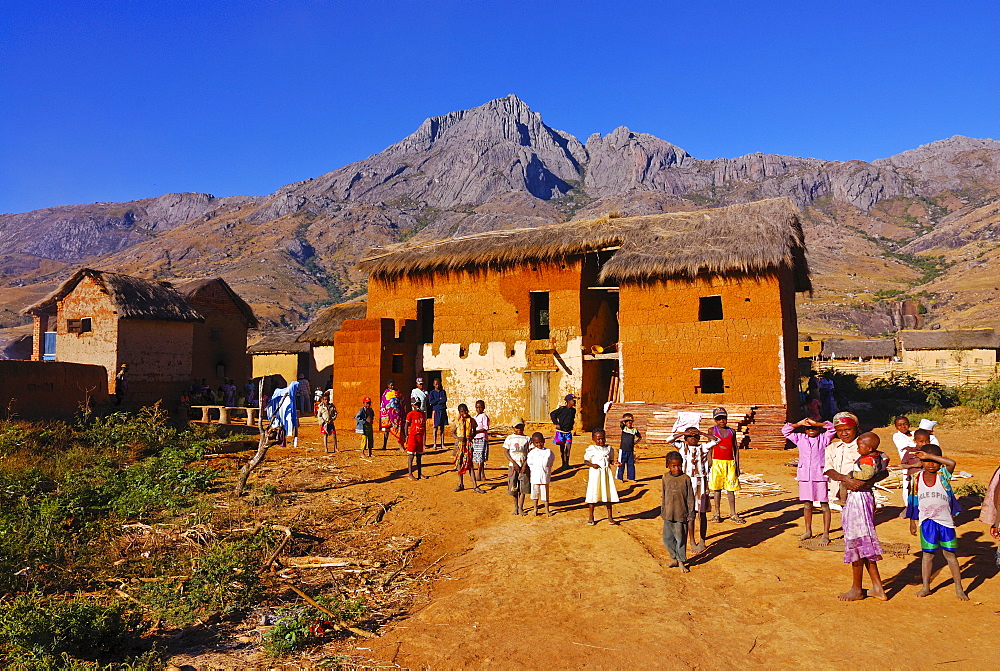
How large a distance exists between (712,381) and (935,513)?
10991 millimetres

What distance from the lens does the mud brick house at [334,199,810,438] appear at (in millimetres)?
15547

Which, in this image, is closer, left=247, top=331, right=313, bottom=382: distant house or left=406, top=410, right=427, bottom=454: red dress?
left=406, top=410, right=427, bottom=454: red dress

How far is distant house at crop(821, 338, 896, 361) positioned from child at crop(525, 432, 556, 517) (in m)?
30.5

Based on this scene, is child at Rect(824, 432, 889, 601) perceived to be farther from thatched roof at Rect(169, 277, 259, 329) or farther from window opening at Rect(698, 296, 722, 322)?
thatched roof at Rect(169, 277, 259, 329)

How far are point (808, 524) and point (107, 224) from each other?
195 metres

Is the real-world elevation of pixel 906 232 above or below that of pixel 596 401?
above

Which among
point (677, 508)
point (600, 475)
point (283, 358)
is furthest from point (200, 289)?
point (677, 508)

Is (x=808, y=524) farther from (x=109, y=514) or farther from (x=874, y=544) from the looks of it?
(x=109, y=514)

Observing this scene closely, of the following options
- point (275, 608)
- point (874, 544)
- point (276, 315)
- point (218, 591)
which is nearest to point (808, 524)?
point (874, 544)

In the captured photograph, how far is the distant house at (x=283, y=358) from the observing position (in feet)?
97.3

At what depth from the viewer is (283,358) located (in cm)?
3052

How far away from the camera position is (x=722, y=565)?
7184 millimetres

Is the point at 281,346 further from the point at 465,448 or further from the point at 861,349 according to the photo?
the point at 861,349

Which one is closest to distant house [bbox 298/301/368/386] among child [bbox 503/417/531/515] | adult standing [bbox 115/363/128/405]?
adult standing [bbox 115/363/128/405]
